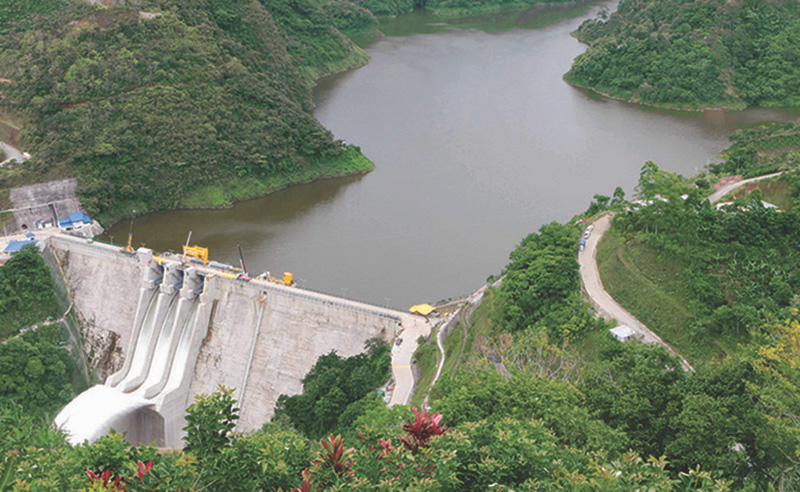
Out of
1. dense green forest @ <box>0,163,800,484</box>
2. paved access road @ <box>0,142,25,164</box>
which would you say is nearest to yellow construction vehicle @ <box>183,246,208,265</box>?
dense green forest @ <box>0,163,800,484</box>

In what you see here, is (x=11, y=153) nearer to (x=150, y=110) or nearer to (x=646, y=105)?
(x=150, y=110)

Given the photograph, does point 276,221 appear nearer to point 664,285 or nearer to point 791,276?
point 664,285

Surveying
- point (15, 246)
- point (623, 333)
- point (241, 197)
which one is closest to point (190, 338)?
point (15, 246)

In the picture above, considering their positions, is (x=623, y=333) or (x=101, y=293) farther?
(x=101, y=293)

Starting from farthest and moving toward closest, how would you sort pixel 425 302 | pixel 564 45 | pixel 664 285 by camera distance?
pixel 564 45 < pixel 425 302 < pixel 664 285

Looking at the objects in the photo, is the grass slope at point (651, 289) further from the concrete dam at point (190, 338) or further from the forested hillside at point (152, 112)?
the forested hillside at point (152, 112)

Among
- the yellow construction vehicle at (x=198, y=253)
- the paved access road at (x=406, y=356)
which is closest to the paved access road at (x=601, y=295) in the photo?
the paved access road at (x=406, y=356)

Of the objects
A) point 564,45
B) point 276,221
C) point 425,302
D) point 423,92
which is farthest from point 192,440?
point 564,45
